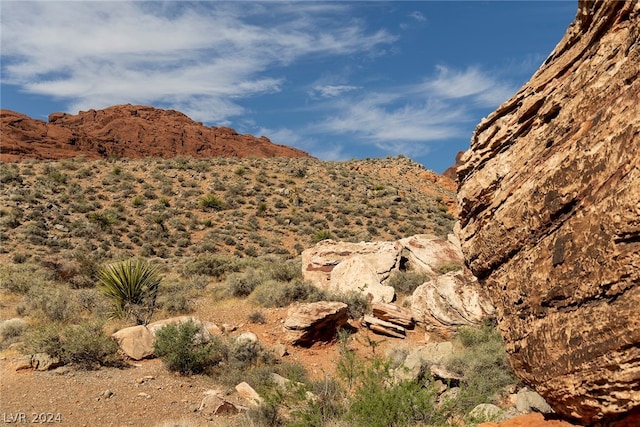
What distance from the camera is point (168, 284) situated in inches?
640

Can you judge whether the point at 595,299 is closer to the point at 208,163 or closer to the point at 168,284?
the point at 168,284

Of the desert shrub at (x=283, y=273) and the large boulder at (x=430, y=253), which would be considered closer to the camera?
the large boulder at (x=430, y=253)

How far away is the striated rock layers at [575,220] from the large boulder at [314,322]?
7.24 m

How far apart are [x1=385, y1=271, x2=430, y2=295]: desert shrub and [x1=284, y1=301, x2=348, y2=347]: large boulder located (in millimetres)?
3093

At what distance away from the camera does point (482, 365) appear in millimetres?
8430

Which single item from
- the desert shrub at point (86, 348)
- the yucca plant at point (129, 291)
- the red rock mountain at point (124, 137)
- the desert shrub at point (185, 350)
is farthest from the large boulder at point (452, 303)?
the red rock mountain at point (124, 137)

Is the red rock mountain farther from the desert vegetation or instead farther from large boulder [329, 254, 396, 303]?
large boulder [329, 254, 396, 303]

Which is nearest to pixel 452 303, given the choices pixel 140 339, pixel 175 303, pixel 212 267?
pixel 140 339

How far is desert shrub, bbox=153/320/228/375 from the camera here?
9.23 m

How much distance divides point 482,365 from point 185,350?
6.00 metres

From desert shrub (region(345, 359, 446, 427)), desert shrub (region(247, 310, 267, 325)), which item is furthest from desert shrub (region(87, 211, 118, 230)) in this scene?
desert shrub (region(345, 359, 446, 427))

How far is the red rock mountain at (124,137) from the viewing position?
6206 cm

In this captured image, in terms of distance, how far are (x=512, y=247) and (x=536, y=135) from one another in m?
1.10

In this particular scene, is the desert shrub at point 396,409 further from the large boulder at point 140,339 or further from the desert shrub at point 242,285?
the desert shrub at point 242,285
